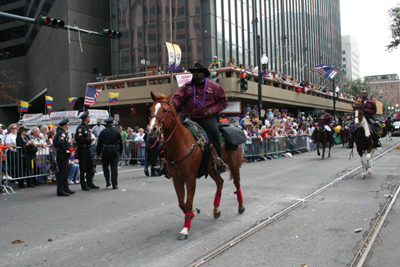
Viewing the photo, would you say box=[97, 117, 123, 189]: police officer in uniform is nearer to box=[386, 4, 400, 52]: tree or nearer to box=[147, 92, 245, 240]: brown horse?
box=[147, 92, 245, 240]: brown horse

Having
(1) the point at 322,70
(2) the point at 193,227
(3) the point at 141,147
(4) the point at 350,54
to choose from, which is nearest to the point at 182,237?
(2) the point at 193,227

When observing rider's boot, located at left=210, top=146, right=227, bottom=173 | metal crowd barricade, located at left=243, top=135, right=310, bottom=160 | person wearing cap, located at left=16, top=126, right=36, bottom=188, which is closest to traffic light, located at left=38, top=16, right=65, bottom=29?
person wearing cap, located at left=16, top=126, right=36, bottom=188

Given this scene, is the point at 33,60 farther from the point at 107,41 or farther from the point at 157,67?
the point at 157,67

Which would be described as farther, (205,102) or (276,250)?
(205,102)

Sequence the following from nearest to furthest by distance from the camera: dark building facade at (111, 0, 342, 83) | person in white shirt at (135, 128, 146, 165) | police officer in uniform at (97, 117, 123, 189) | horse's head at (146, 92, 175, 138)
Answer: horse's head at (146, 92, 175, 138)
police officer in uniform at (97, 117, 123, 189)
person in white shirt at (135, 128, 146, 165)
dark building facade at (111, 0, 342, 83)

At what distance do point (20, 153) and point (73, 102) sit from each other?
2074 cm

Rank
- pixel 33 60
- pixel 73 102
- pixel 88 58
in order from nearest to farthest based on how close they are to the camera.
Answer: pixel 73 102 → pixel 88 58 → pixel 33 60

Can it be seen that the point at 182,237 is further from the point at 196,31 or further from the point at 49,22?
the point at 196,31

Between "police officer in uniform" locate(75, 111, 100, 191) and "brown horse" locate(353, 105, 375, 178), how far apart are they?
27.1 feet

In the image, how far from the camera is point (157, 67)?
32.4 m

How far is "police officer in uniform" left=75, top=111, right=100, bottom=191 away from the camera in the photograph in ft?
32.0

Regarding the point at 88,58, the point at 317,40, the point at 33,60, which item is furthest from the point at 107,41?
the point at 317,40

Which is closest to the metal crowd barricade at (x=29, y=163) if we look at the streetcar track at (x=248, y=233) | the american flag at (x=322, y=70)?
the streetcar track at (x=248, y=233)

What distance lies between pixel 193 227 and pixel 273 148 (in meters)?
14.0
